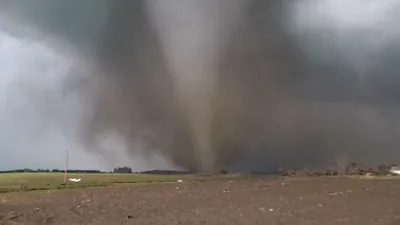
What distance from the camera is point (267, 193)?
165 feet

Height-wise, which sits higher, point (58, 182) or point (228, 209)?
point (58, 182)

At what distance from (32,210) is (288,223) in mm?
21321

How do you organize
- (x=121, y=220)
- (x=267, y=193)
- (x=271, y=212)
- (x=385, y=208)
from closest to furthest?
(x=121, y=220) < (x=271, y=212) < (x=385, y=208) < (x=267, y=193)

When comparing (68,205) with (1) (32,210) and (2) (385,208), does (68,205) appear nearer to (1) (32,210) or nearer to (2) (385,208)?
(1) (32,210)

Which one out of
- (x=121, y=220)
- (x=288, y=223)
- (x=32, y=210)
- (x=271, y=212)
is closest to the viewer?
(x=288, y=223)

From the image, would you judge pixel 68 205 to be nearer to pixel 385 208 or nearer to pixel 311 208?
pixel 311 208

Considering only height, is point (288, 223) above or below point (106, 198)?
below

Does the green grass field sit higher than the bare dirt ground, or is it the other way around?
the green grass field

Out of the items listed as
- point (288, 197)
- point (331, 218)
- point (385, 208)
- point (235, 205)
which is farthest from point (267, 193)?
point (331, 218)

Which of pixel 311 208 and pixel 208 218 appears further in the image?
pixel 311 208

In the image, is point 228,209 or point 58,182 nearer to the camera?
point 228,209

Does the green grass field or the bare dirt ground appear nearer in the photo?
the bare dirt ground

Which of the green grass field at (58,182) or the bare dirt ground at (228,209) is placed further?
the green grass field at (58,182)

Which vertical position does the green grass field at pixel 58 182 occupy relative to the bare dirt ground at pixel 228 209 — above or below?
above
